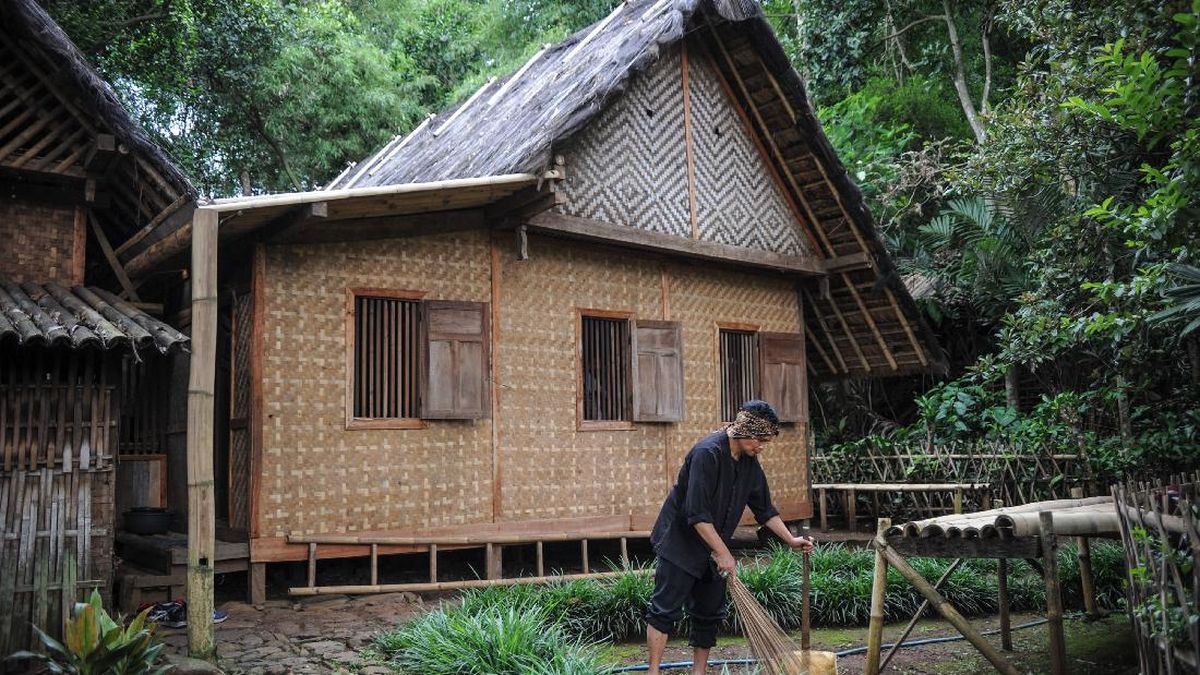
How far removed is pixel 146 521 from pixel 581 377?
154 inches

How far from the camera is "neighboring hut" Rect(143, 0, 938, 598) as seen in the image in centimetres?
747

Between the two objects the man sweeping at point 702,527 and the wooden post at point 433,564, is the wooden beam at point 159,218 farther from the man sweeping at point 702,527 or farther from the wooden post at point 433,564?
the man sweeping at point 702,527

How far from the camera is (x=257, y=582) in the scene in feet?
23.6

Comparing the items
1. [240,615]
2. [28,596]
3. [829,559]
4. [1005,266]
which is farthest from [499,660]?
[1005,266]

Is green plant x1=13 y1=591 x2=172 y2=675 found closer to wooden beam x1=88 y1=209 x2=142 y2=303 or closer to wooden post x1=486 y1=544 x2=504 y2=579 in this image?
wooden beam x1=88 y1=209 x2=142 y2=303

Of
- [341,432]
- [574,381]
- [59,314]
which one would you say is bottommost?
[341,432]

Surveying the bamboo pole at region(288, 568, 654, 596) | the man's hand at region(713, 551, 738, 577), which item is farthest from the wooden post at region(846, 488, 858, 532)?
the man's hand at region(713, 551, 738, 577)

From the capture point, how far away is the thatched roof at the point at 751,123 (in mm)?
8367

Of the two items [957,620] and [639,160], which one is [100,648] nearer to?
[957,620]

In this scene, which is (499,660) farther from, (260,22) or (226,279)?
(260,22)

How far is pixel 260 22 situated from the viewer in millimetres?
14117

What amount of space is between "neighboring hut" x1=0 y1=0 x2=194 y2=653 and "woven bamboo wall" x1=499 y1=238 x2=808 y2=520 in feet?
10.2

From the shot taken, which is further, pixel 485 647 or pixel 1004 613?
pixel 1004 613

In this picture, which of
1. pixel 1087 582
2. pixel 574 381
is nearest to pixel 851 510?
pixel 1087 582
